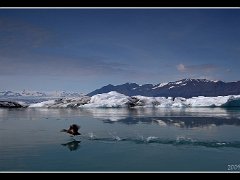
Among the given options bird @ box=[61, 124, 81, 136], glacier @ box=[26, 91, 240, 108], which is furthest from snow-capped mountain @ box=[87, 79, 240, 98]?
bird @ box=[61, 124, 81, 136]

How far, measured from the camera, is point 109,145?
22.8 ft

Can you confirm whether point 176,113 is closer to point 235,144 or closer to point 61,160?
point 235,144

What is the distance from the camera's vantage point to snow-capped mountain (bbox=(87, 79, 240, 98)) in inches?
290

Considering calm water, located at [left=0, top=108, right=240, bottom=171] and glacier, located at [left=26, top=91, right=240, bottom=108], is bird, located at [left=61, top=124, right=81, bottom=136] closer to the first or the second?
calm water, located at [left=0, top=108, right=240, bottom=171]

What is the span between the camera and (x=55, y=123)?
7609 mm

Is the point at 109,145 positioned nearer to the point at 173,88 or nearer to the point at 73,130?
the point at 73,130

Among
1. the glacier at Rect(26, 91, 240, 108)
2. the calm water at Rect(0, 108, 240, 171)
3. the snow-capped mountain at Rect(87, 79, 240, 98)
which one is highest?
the snow-capped mountain at Rect(87, 79, 240, 98)

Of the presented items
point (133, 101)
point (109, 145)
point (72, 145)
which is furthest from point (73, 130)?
point (133, 101)

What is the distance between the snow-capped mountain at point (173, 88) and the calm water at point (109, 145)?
662 mm

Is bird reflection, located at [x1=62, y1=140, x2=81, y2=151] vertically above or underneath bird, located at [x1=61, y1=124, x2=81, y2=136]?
underneath

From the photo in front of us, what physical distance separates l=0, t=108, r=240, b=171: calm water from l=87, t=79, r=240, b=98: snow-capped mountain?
66 cm
